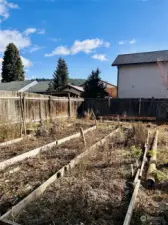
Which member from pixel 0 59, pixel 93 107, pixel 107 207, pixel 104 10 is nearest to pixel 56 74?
pixel 0 59

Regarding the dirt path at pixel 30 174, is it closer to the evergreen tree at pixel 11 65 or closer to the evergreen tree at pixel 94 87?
the evergreen tree at pixel 94 87

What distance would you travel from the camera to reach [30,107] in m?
8.22

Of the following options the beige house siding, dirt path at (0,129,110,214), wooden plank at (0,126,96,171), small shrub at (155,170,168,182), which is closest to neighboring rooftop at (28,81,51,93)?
the beige house siding

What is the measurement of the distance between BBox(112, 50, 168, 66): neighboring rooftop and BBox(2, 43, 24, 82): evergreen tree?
74.5 ft

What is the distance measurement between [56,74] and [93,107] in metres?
16.4

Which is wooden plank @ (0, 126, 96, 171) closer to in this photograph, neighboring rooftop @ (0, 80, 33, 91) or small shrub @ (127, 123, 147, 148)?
small shrub @ (127, 123, 147, 148)

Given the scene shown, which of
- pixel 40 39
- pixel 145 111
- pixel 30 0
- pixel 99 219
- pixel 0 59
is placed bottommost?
pixel 99 219

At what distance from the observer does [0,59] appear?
34.2m

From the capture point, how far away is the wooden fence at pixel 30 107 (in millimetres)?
6762

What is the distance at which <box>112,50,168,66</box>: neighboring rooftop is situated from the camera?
15.4 m

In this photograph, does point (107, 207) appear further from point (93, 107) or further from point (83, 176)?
point (93, 107)

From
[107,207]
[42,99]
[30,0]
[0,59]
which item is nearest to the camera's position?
[107,207]

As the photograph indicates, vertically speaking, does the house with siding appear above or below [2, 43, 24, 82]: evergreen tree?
below

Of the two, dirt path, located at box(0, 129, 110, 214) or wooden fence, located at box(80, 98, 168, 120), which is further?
wooden fence, located at box(80, 98, 168, 120)
